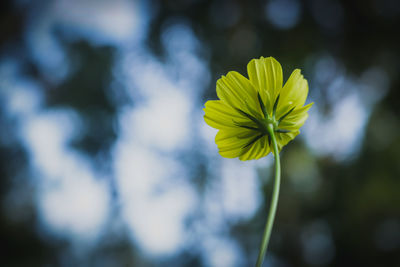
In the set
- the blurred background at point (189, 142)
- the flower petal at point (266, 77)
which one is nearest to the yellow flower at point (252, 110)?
the flower petal at point (266, 77)

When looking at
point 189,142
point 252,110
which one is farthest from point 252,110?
point 189,142

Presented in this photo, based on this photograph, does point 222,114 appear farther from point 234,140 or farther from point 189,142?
point 189,142

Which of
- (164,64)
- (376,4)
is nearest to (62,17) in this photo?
(164,64)

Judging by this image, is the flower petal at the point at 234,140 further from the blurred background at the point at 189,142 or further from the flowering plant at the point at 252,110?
the blurred background at the point at 189,142

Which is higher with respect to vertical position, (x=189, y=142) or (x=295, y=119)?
(x=189, y=142)

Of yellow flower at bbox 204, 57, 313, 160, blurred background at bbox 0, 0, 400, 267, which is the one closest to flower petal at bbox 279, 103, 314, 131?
yellow flower at bbox 204, 57, 313, 160

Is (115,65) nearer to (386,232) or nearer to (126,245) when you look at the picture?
(126,245)

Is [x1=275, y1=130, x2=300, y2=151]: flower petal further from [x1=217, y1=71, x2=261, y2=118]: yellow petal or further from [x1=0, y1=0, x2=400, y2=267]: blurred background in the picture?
[x1=0, y1=0, x2=400, y2=267]: blurred background

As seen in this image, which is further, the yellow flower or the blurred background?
the blurred background

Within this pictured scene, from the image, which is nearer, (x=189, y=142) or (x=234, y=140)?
(x=234, y=140)
